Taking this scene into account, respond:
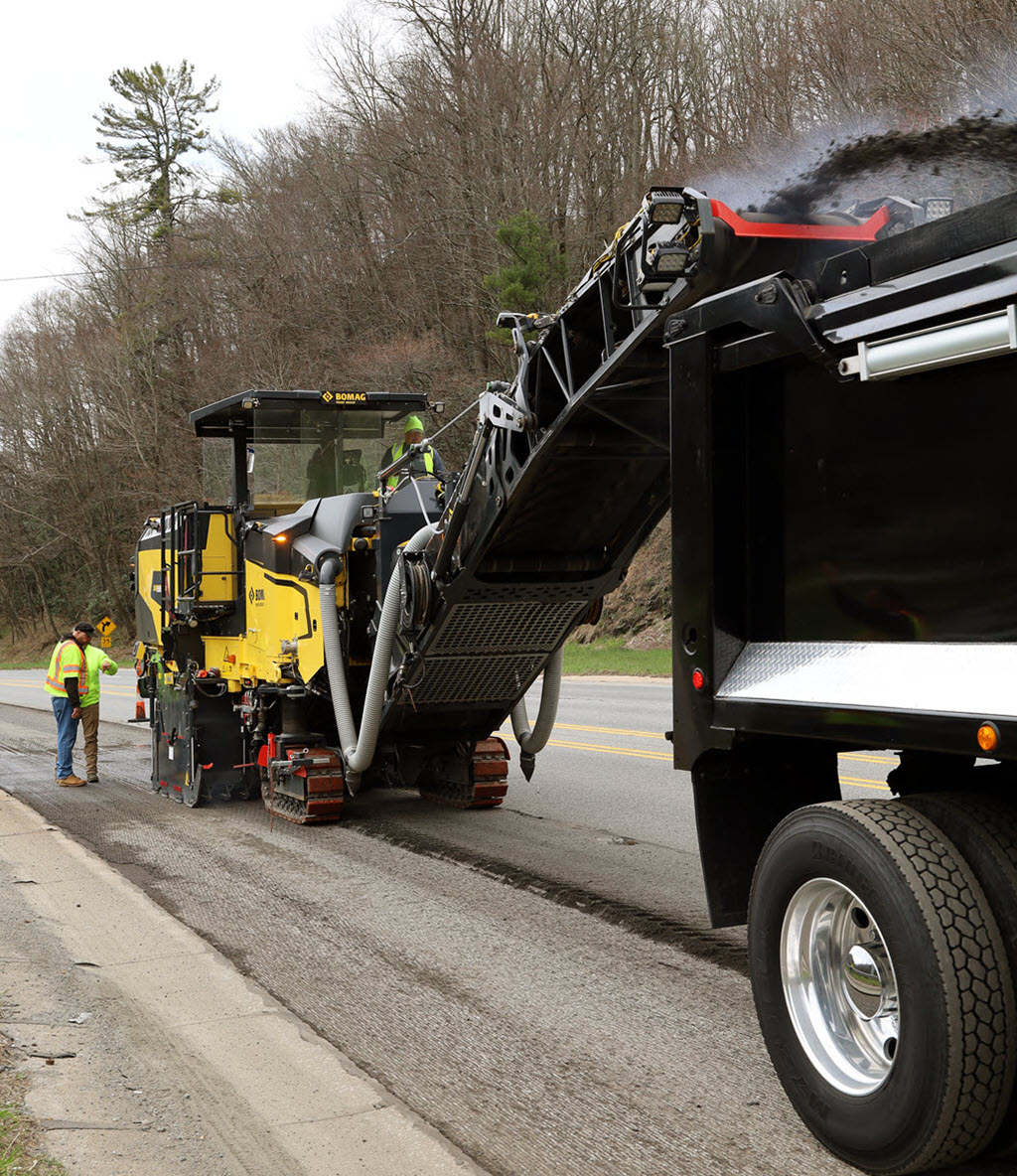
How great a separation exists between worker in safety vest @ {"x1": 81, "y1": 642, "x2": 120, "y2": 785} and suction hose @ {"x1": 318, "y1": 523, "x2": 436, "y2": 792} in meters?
4.54

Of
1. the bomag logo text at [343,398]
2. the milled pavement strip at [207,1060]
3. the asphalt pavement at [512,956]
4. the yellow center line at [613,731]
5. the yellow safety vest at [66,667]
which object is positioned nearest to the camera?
the milled pavement strip at [207,1060]

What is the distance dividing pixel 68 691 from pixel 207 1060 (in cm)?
855

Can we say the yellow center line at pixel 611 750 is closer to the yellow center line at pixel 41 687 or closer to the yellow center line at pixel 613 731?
the yellow center line at pixel 613 731

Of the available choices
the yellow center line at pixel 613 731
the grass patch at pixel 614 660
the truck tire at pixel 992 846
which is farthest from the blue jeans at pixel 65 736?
the grass patch at pixel 614 660

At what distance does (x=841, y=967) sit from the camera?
3.60m

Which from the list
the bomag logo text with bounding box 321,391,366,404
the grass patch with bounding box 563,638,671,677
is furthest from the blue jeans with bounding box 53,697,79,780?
the grass patch with bounding box 563,638,671,677

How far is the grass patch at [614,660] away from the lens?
23641 millimetres

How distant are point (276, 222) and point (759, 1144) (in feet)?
127

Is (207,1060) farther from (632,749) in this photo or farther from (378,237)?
(378,237)

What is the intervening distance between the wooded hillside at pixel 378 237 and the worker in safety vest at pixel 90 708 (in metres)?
8.68

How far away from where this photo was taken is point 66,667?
41.5 ft

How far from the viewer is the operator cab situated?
9.95 metres

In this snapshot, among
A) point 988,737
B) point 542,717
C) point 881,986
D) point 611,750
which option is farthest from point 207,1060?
point 611,750

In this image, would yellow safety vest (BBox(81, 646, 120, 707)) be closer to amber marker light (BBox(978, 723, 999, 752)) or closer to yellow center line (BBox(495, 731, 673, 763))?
yellow center line (BBox(495, 731, 673, 763))
